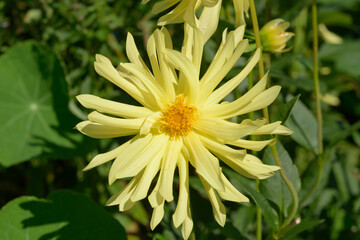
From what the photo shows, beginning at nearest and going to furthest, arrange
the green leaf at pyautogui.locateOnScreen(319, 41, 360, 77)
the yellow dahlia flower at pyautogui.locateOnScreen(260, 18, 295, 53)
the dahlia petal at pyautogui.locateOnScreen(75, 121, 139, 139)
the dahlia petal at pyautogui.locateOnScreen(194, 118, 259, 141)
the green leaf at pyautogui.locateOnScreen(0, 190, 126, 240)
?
1. the dahlia petal at pyautogui.locateOnScreen(194, 118, 259, 141)
2. the dahlia petal at pyautogui.locateOnScreen(75, 121, 139, 139)
3. the yellow dahlia flower at pyautogui.locateOnScreen(260, 18, 295, 53)
4. the green leaf at pyautogui.locateOnScreen(0, 190, 126, 240)
5. the green leaf at pyautogui.locateOnScreen(319, 41, 360, 77)

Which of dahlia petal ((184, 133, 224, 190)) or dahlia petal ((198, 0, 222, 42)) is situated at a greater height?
→ dahlia petal ((198, 0, 222, 42))

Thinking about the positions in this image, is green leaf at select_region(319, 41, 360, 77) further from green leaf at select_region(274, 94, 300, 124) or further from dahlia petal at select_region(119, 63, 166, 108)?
dahlia petal at select_region(119, 63, 166, 108)

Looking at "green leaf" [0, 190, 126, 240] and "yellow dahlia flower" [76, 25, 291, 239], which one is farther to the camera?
"green leaf" [0, 190, 126, 240]

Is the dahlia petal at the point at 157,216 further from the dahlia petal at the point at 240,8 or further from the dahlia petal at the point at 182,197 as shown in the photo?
the dahlia petal at the point at 240,8

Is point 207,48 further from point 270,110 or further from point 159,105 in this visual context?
point 270,110

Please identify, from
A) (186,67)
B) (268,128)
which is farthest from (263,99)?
(186,67)

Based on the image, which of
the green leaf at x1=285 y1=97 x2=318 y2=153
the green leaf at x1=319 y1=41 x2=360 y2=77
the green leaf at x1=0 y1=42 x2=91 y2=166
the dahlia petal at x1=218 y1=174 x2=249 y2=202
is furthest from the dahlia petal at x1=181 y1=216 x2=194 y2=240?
the green leaf at x1=319 y1=41 x2=360 y2=77
